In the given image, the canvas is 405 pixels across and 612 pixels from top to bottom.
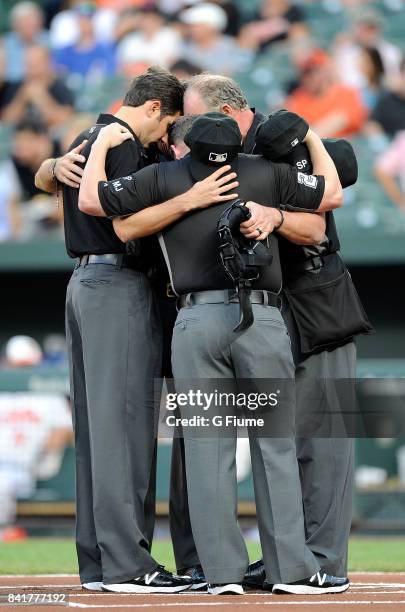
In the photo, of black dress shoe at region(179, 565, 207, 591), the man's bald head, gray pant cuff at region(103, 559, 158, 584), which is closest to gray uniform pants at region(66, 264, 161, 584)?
gray pant cuff at region(103, 559, 158, 584)

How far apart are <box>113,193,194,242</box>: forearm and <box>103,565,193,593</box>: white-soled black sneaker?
1.35 meters

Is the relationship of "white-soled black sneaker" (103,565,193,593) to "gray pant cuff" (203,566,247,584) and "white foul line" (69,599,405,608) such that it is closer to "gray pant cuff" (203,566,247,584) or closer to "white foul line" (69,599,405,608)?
"gray pant cuff" (203,566,247,584)

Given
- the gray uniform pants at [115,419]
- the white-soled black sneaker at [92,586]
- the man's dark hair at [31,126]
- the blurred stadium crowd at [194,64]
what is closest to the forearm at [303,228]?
the gray uniform pants at [115,419]

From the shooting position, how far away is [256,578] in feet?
14.9

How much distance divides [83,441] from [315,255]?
49.7 inches

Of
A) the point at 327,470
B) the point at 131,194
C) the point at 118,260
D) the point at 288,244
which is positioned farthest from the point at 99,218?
the point at 327,470

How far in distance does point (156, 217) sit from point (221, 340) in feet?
1.76

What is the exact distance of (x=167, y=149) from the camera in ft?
16.6

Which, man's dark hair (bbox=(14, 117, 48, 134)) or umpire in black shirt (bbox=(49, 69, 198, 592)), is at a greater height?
man's dark hair (bbox=(14, 117, 48, 134))

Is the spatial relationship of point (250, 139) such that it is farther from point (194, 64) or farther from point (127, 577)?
point (194, 64)

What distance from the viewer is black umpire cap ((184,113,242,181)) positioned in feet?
14.0

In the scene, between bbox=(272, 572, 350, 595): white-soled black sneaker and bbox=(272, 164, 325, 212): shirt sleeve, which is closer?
bbox=(272, 572, 350, 595): white-soled black sneaker

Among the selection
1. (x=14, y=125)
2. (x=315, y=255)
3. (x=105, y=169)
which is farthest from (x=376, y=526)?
(x=14, y=125)

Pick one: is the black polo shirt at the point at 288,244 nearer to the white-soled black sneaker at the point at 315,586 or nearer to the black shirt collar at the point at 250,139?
the black shirt collar at the point at 250,139
